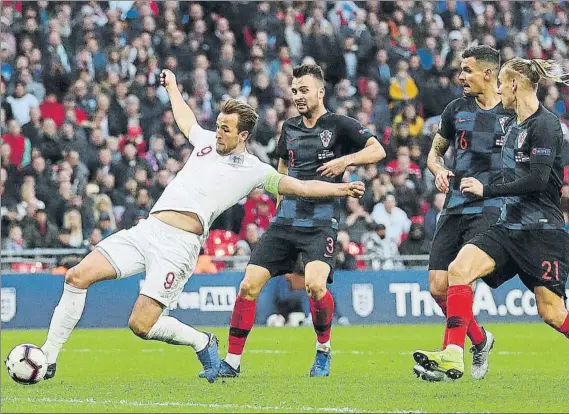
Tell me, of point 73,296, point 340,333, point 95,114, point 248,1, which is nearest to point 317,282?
point 73,296

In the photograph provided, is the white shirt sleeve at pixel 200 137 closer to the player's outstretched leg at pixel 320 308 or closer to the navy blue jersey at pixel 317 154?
the navy blue jersey at pixel 317 154

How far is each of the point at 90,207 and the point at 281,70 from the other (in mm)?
5422

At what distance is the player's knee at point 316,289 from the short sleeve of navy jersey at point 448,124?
1.69 meters

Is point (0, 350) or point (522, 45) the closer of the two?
point (0, 350)

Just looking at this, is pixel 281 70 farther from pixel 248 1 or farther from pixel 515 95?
pixel 515 95

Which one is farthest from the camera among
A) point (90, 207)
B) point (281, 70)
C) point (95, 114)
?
point (281, 70)

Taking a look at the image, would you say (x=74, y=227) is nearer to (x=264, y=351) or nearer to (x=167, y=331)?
(x=264, y=351)

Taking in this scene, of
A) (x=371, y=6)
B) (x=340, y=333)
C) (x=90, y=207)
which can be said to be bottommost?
(x=340, y=333)

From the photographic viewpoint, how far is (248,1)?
25.1 meters

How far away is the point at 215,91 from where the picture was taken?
23203mm

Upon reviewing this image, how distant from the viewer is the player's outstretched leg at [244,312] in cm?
1111

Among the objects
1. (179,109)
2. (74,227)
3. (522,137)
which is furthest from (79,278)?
(74,227)

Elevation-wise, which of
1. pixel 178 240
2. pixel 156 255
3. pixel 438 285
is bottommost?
pixel 438 285

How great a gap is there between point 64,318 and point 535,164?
389 centimetres
